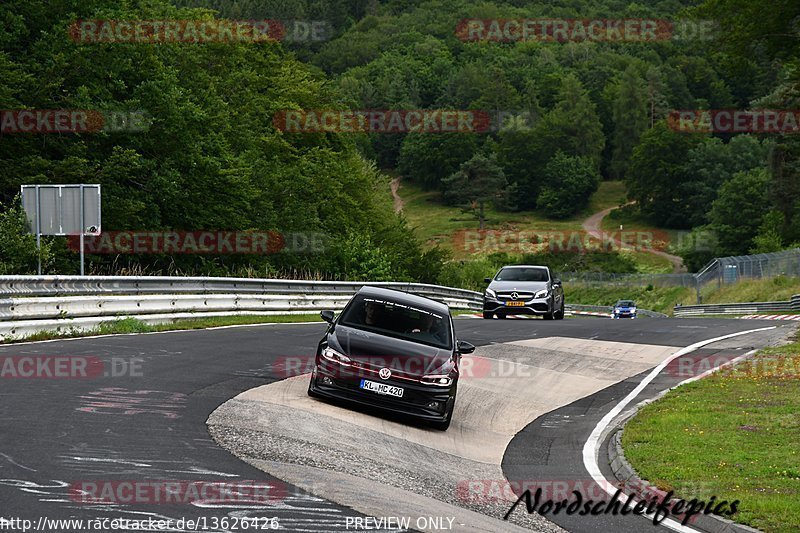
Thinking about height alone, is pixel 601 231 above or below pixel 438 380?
below

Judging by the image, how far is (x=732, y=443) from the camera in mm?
12680

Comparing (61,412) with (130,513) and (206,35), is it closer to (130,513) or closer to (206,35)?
(130,513)

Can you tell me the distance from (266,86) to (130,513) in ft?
193

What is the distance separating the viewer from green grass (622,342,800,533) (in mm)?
9773

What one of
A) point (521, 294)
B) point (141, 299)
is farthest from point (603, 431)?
point (521, 294)

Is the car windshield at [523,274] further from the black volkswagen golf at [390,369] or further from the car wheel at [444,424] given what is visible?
the car wheel at [444,424]

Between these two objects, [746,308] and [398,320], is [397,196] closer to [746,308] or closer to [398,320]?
[746,308]

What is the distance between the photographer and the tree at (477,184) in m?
164

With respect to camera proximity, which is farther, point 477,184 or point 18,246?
point 477,184

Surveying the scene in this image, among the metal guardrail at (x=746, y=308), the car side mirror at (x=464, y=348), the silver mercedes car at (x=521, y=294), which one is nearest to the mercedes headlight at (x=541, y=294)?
the silver mercedes car at (x=521, y=294)

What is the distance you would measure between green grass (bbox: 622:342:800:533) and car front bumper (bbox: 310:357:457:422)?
2.31 m

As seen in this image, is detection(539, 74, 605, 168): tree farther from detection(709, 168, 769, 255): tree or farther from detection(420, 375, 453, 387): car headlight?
detection(420, 375, 453, 387): car headlight

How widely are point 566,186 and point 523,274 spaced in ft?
461

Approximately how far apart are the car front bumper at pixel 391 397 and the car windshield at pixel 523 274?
64.9 ft
